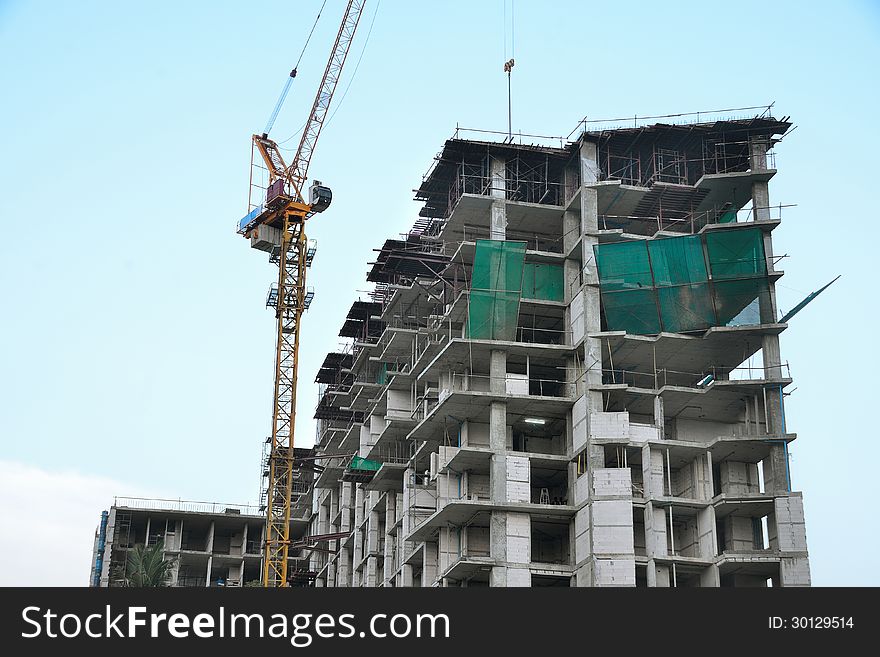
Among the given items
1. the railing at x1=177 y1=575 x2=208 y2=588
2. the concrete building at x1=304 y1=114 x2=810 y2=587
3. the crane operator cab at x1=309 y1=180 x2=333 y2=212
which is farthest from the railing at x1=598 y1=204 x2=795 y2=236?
the railing at x1=177 y1=575 x2=208 y2=588

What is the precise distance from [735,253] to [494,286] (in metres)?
17.3

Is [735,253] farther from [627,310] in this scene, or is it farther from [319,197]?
[319,197]

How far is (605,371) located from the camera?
93.4m

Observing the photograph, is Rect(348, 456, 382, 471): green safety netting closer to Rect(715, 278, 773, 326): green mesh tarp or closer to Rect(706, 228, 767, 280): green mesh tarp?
Rect(715, 278, 773, 326): green mesh tarp

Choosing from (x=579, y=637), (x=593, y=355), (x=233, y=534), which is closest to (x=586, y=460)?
(x=593, y=355)

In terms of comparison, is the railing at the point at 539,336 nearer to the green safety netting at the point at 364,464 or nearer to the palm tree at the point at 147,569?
the green safety netting at the point at 364,464

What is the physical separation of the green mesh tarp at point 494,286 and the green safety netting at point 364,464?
23526 millimetres

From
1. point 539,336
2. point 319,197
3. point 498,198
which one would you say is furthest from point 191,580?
point 498,198

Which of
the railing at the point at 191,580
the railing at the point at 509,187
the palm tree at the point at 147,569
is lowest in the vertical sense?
the palm tree at the point at 147,569

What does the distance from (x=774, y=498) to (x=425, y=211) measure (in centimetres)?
3837

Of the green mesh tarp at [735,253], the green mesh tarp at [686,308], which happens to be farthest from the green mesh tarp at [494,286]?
the green mesh tarp at [735,253]

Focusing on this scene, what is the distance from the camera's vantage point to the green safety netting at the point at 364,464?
113m

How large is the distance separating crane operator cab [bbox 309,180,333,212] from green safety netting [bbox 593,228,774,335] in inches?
1526

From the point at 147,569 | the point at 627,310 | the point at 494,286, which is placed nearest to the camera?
the point at 627,310
